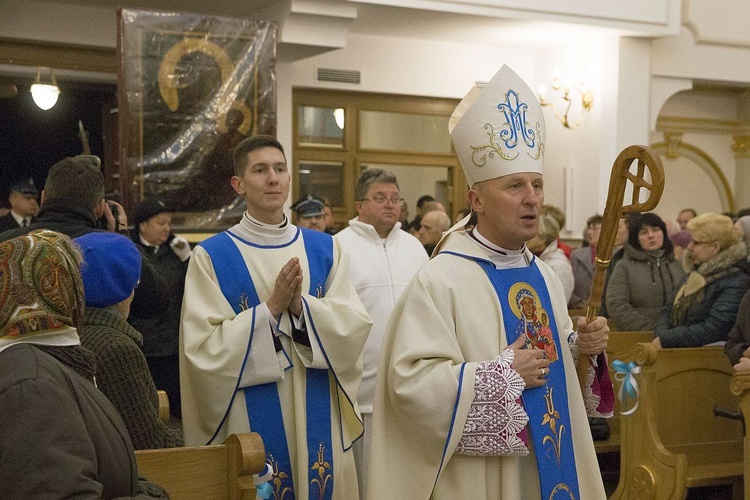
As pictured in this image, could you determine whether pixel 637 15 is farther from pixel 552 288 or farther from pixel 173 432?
pixel 173 432

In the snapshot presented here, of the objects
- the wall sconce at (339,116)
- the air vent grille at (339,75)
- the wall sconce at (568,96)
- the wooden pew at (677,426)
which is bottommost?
the wooden pew at (677,426)

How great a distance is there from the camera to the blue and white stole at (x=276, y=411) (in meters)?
3.57

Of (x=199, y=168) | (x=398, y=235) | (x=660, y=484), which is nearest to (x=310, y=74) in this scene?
(x=199, y=168)

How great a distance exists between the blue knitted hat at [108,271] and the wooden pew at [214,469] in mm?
549

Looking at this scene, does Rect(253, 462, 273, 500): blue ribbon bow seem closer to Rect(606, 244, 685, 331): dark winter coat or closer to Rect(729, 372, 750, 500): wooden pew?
Rect(729, 372, 750, 500): wooden pew

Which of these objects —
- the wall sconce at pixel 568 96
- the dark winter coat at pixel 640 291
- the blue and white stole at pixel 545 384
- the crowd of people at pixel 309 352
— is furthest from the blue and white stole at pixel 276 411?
the wall sconce at pixel 568 96

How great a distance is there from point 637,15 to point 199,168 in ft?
16.1

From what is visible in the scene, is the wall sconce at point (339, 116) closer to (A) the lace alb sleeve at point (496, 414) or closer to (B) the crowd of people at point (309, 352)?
(B) the crowd of people at point (309, 352)

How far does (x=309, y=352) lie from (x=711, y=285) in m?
3.04

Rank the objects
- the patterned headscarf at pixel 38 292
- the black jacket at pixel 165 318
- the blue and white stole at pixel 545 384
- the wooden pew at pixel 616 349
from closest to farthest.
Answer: the patterned headscarf at pixel 38 292
the blue and white stole at pixel 545 384
the black jacket at pixel 165 318
the wooden pew at pixel 616 349

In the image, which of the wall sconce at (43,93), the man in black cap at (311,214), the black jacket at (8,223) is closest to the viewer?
the man in black cap at (311,214)

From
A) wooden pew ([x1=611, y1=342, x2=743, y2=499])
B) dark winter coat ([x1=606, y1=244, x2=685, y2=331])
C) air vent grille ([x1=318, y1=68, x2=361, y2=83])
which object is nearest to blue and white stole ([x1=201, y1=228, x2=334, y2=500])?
wooden pew ([x1=611, y1=342, x2=743, y2=499])

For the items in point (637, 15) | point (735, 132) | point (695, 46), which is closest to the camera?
point (637, 15)

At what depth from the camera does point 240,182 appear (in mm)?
3852
